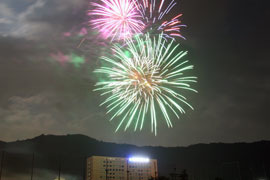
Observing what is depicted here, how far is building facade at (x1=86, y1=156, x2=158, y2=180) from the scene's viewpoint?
461 feet

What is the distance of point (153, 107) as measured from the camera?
3531 cm

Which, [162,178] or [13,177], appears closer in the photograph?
[162,178]

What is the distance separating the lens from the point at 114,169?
14912 centimetres

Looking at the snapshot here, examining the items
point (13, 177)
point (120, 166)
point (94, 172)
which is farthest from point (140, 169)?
point (13, 177)

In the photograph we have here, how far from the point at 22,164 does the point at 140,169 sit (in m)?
95.4

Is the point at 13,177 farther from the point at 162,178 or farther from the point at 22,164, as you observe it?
the point at 162,178

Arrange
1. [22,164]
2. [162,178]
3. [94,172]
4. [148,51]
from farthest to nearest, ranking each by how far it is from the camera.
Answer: [22,164]
[94,172]
[162,178]
[148,51]

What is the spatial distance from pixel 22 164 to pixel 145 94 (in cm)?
18890

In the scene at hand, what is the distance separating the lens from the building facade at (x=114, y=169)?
461 feet

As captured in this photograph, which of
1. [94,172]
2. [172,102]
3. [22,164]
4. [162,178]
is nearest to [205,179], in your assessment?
[94,172]

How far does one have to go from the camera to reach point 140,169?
152 m

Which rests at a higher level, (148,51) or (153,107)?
(148,51)

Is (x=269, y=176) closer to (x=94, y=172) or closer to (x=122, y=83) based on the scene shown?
(x=94, y=172)

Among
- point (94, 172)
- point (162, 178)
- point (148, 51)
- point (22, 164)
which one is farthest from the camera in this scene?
point (22, 164)
